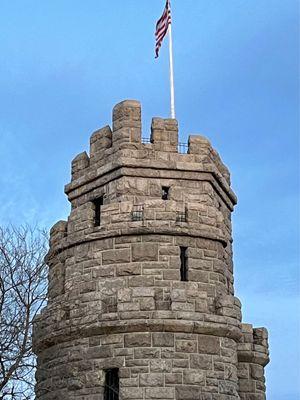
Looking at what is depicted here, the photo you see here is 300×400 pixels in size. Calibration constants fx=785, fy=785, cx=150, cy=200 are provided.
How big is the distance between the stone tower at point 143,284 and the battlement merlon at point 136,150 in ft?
0.09

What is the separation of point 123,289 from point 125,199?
2159 mm

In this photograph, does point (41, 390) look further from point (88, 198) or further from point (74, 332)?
point (88, 198)

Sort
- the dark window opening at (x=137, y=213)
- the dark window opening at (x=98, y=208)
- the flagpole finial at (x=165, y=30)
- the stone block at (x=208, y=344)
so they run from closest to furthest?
1. the stone block at (x=208, y=344)
2. the dark window opening at (x=137, y=213)
3. the dark window opening at (x=98, y=208)
4. the flagpole finial at (x=165, y=30)

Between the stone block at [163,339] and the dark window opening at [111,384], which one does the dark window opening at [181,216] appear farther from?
the dark window opening at [111,384]

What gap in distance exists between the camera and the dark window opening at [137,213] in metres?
17.1

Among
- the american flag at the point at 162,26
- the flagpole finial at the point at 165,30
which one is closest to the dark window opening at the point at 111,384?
the flagpole finial at the point at 165,30

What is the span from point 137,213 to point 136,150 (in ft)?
5.33

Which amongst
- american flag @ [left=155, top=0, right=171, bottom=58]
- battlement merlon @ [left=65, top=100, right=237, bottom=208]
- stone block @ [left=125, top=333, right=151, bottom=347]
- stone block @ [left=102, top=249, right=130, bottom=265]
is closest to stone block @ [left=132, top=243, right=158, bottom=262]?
stone block @ [left=102, top=249, right=130, bottom=265]

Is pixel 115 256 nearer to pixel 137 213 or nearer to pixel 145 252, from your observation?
pixel 145 252

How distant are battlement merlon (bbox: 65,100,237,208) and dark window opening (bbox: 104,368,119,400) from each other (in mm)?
4587

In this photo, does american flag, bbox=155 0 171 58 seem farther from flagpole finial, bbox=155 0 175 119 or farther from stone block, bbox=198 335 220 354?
stone block, bbox=198 335 220 354

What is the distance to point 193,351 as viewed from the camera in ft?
53.4

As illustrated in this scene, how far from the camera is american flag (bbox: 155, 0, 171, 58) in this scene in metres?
21.3

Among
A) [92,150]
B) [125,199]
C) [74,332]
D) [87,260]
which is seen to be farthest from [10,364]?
[92,150]
